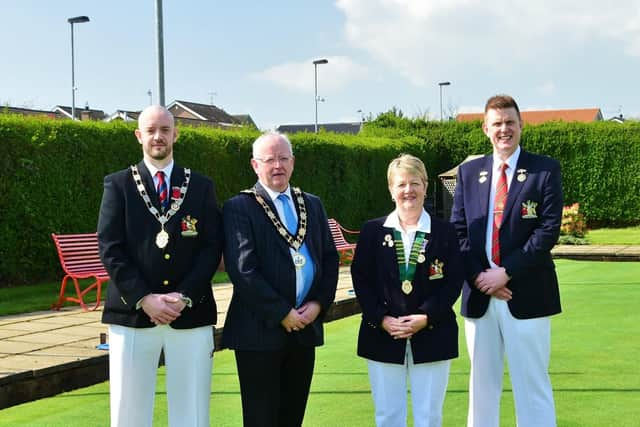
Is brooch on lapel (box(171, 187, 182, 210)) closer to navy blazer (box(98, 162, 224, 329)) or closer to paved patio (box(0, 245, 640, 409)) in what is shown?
navy blazer (box(98, 162, 224, 329))

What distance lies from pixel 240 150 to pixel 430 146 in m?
11.9

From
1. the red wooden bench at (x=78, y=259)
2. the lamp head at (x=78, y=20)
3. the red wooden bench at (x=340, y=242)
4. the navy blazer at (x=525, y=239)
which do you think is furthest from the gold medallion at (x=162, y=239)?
the lamp head at (x=78, y=20)

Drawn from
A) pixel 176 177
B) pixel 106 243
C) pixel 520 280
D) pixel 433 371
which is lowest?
pixel 433 371

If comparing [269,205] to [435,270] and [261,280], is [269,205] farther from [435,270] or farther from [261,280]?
[435,270]

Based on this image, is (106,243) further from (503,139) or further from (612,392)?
(612,392)

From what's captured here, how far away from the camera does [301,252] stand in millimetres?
3578

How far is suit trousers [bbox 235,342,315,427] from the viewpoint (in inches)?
137

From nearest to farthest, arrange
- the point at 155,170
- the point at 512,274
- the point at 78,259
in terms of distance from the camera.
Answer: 1. the point at 155,170
2. the point at 512,274
3. the point at 78,259

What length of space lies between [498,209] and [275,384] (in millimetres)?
1371

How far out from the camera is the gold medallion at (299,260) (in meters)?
3.54

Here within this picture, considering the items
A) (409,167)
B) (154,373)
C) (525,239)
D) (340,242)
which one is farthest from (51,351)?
(340,242)

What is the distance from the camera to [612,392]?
5.38m

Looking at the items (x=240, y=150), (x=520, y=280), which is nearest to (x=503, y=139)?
(x=520, y=280)

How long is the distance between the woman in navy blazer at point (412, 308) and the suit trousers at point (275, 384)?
1.16ft
